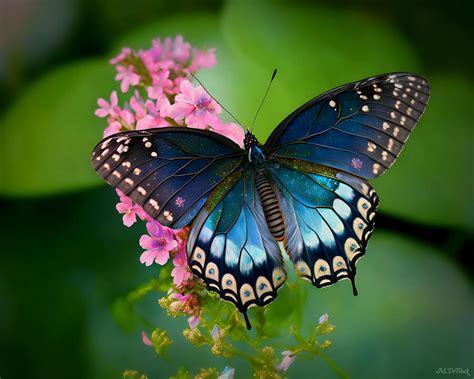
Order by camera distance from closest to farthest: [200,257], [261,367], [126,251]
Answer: [200,257], [261,367], [126,251]

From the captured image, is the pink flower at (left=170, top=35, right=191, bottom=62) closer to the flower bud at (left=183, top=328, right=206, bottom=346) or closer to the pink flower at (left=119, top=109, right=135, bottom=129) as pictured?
the pink flower at (left=119, top=109, right=135, bottom=129)

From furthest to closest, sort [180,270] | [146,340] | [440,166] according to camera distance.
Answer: [440,166]
[146,340]
[180,270]

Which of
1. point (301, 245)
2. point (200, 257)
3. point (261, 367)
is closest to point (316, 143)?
point (301, 245)

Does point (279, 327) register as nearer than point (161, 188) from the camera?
No

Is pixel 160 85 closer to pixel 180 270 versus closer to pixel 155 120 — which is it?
pixel 155 120

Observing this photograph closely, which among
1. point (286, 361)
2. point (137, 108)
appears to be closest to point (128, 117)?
point (137, 108)

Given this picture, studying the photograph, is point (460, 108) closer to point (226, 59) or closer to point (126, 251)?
point (226, 59)

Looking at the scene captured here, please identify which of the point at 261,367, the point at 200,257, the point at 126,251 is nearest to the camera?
the point at 200,257

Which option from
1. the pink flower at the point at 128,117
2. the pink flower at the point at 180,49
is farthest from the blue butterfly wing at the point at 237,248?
the pink flower at the point at 180,49
